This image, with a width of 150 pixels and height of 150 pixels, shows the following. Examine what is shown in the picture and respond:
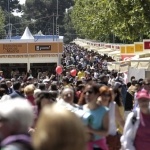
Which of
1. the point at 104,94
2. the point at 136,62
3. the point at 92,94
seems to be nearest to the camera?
the point at 92,94

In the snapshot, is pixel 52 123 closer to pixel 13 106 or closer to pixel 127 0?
pixel 13 106

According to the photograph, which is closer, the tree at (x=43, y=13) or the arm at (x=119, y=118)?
the arm at (x=119, y=118)

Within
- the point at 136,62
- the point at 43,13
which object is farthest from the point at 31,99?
the point at 43,13

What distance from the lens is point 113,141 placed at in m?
9.05

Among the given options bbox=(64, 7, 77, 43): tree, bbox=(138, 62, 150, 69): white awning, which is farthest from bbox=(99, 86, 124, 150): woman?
bbox=(64, 7, 77, 43): tree

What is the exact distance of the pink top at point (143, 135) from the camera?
706 centimetres

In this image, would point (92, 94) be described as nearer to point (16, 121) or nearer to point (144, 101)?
point (144, 101)

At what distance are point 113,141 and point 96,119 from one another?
1863mm

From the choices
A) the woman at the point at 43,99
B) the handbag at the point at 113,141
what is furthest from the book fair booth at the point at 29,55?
the woman at the point at 43,99

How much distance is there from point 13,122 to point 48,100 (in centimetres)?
402

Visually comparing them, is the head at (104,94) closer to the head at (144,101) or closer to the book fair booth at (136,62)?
the head at (144,101)

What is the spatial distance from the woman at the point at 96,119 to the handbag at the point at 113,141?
147 cm

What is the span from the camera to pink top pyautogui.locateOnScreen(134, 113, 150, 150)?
278 inches

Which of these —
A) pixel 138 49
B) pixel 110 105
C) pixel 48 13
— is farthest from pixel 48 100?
pixel 48 13
